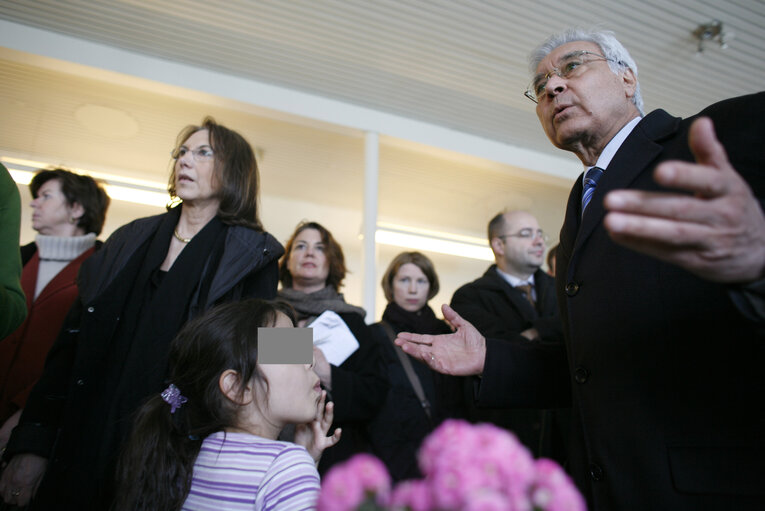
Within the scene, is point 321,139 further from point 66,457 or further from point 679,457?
point 679,457

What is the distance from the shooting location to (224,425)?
4.38ft

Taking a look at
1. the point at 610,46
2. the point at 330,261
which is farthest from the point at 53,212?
the point at 610,46

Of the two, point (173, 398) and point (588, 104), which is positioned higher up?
point (588, 104)

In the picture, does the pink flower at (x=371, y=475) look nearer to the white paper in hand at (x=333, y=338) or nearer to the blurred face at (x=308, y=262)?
the white paper in hand at (x=333, y=338)

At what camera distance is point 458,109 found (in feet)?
17.5

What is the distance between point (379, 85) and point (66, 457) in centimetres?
425

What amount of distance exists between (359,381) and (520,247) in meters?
1.58

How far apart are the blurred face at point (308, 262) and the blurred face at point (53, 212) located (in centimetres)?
117

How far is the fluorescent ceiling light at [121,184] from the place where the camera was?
20.1 ft

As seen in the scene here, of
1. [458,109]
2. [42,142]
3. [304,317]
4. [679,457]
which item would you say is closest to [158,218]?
[304,317]

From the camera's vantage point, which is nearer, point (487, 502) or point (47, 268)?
point (487, 502)

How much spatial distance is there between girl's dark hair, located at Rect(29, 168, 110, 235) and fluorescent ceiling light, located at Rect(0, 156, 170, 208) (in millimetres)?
3746

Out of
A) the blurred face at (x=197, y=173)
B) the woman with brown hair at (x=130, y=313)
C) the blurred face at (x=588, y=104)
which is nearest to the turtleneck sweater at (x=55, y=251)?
the woman with brown hair at (x=130, y=313)

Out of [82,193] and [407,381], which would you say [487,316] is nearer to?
[407,381]
